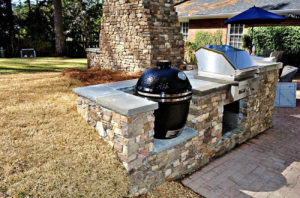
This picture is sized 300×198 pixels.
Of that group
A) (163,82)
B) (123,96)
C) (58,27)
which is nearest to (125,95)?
(123,96)

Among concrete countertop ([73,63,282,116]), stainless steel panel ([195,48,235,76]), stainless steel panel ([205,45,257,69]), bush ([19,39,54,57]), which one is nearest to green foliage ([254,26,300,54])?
stainless steel panel ([205,45,257,69])

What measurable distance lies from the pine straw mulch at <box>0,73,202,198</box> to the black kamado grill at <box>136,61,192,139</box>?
79 cm

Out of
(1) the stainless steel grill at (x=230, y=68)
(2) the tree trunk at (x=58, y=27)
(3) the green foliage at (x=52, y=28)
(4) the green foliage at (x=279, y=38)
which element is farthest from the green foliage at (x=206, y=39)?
(1) the stainless steel grill at (x=230, y=68)

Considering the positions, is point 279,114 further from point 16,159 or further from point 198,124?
point 16,159

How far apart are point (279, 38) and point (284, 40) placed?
250 mm

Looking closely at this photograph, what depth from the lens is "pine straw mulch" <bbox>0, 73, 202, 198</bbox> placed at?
2705mm

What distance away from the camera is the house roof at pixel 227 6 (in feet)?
38.1

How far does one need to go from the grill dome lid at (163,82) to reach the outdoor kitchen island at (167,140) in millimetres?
198

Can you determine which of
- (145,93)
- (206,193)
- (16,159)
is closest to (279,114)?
(206,193)

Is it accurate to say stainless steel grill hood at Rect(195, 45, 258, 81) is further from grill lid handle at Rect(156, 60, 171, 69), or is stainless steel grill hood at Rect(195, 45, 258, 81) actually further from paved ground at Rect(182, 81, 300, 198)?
paved ground at Rect(182, 81, 300, 198)

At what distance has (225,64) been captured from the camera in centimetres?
434

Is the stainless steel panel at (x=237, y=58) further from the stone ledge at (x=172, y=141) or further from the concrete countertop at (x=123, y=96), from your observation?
the stone ledge at (x=172, y=141)

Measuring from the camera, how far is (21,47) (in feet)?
58.5

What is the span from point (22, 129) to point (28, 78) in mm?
3601
